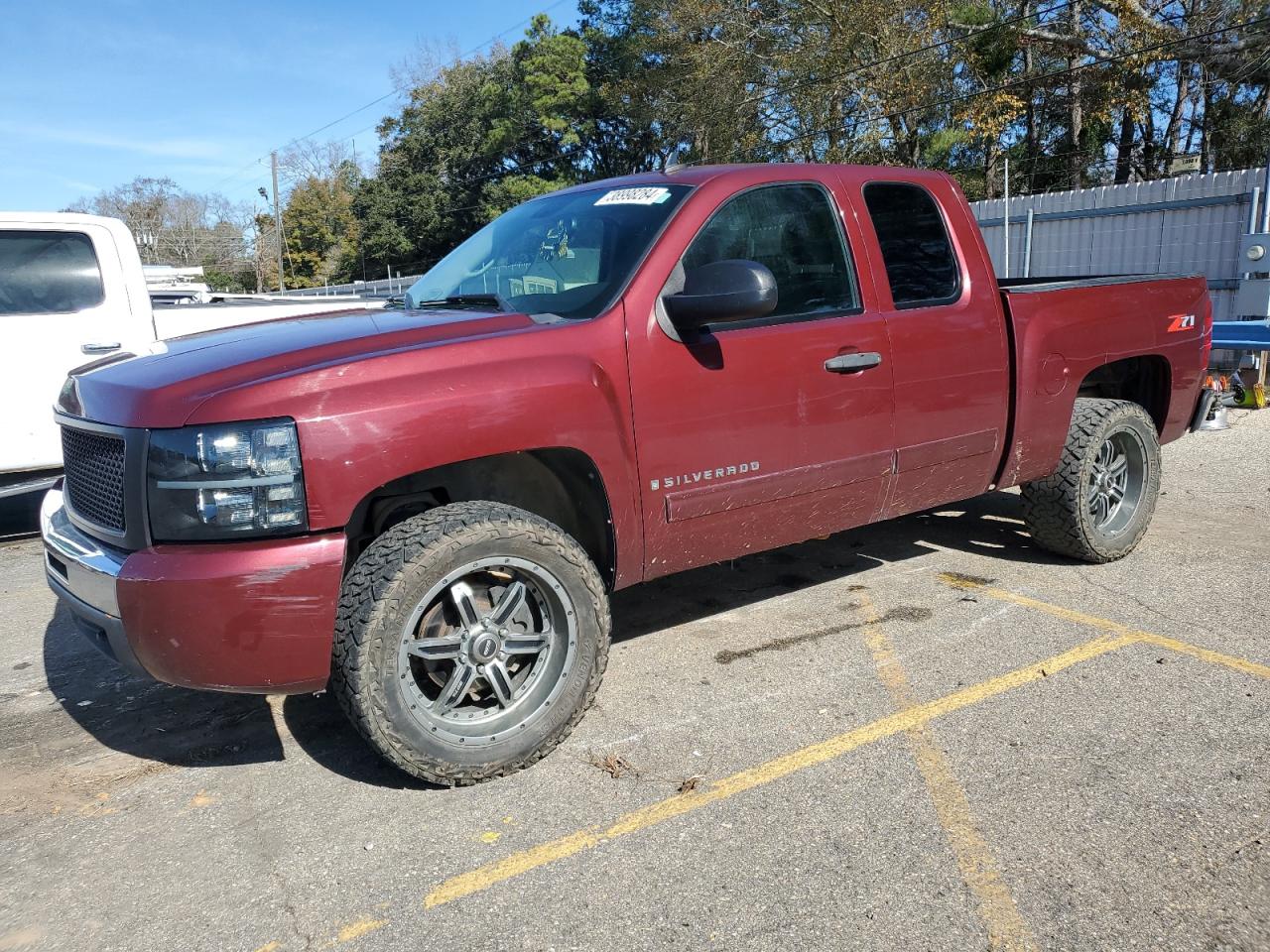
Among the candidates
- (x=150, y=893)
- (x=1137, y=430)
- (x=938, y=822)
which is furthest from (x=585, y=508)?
(x=1137, y=430)

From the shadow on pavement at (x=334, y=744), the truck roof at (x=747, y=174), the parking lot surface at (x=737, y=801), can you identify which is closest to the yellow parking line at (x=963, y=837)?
the parking lot surface at (x=737, y=801)

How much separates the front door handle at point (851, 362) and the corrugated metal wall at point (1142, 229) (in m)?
9.66

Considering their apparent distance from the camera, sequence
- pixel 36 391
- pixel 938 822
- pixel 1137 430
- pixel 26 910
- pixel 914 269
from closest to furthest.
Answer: pixel 26 910 < pixel 938 822 < pixel 914 269 < pixel 1137 430 < pixel 36 391

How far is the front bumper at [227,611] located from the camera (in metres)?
2.64

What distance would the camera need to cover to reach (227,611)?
265 cm

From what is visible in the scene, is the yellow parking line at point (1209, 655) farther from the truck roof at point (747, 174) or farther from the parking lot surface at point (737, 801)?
the truck roof at point (747, 174)

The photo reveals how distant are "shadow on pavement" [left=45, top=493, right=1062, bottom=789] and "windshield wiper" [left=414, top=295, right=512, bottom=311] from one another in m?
1.63

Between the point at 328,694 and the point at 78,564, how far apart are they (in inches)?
47.9

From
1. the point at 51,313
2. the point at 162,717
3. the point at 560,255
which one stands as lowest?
the point at 162,717

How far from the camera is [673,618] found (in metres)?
4.60

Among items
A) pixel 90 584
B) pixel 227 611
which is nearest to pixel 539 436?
pixel 227 611

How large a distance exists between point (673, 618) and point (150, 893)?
2.53 metres

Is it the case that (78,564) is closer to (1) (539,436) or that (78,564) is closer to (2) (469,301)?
(1) (539,436)

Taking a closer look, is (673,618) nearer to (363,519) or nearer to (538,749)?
(538,749)
